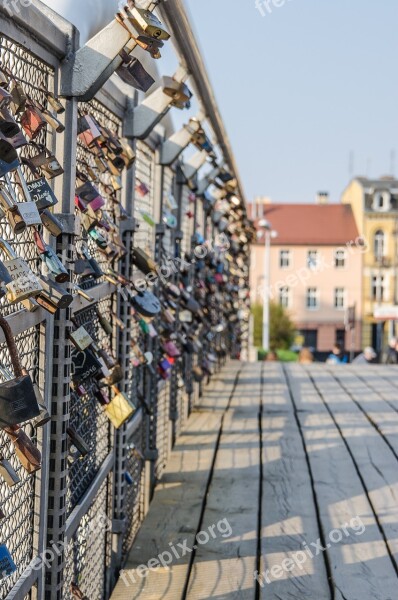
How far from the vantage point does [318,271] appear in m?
45.1

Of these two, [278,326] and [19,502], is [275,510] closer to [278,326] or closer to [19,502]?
[19,502]

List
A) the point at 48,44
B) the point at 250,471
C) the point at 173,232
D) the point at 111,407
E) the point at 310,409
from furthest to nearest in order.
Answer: the point at 310,409 < the point at 173,232 < the point at 250,471 < the point at 111,407 < the point at 48,44

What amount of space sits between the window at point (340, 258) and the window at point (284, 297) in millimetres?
2859

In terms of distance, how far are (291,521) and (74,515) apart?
145cm

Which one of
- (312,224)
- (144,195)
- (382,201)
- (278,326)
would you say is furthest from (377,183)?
(144,195)

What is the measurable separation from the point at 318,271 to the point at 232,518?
42.0m

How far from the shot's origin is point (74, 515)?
227 centimetres

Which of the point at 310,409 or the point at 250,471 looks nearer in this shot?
the point at 250,471

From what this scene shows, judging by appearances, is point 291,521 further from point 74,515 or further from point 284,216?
point 284,216

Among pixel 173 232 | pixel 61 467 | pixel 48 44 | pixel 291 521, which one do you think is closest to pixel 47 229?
pixel 48 44

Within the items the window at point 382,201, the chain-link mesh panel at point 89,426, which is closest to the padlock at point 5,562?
the chain-link mesh panel at point 89,426

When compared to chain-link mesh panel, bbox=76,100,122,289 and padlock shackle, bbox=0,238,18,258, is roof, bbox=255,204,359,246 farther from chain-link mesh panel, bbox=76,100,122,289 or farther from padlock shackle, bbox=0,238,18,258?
padlock shackle, bbox=0,238,18,258

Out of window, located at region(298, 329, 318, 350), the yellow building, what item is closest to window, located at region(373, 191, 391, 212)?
the yellow building

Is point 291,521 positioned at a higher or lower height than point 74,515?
lower
